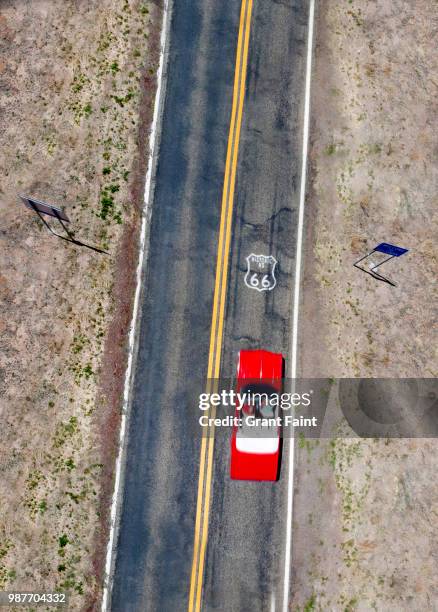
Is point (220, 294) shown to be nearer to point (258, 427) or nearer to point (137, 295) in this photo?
point (137, 295)

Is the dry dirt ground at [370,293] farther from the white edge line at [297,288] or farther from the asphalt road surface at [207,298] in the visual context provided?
the asphalt road surface at [207,298]

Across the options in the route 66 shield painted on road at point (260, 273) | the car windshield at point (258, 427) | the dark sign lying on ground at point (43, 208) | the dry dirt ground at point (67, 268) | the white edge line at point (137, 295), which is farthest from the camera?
the route 66 shield painted on road at point (260, 273)

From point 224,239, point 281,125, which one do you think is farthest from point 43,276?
point 281,125

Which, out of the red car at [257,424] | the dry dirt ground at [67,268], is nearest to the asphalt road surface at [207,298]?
the red car at [257,424]

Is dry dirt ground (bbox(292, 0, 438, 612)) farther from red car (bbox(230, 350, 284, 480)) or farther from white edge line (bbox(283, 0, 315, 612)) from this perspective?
red car (bbox(230, 350, 284, 480))

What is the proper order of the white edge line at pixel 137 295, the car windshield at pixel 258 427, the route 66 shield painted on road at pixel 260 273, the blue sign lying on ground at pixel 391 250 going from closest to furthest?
the white edge line at pixel 137 295
the blue sign lying on ground at pixel 391 250
the car windshield at pixel 258 427
the route 66 shield painted on road at pixel 260 273

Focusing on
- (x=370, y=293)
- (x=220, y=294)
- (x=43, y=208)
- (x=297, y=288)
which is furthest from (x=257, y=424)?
(x=43, y=208)
